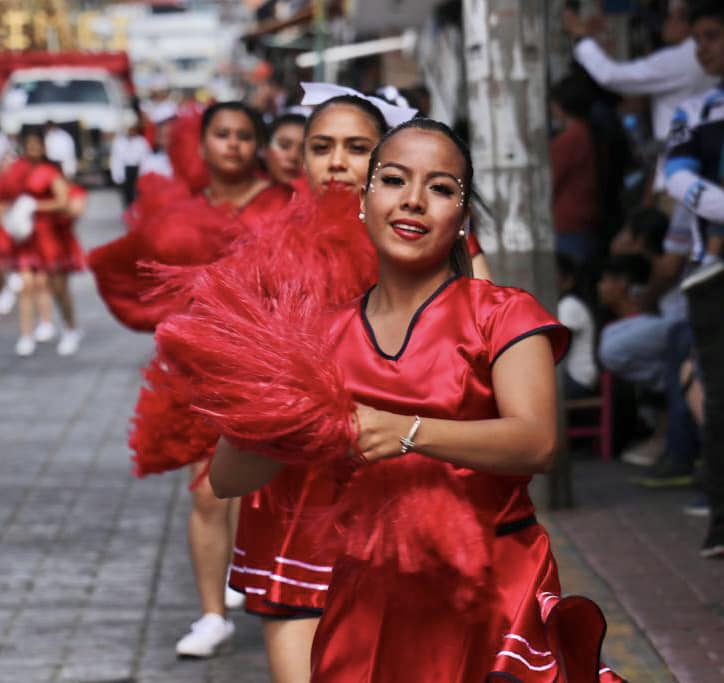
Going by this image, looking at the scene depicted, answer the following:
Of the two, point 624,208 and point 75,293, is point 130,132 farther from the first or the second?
point 624,208

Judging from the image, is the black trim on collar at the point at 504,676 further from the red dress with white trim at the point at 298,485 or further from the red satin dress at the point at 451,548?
the red dress with white trim at the point at 298,485

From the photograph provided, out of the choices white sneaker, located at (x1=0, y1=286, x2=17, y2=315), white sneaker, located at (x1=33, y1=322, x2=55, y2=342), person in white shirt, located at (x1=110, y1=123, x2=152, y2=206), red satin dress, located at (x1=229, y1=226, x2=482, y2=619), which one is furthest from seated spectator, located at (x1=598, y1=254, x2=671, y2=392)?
person in white shirt, located at (x1=110, y1=123, x2=152, y2=206)

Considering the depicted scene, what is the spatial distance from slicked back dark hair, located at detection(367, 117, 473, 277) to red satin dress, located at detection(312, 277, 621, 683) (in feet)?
0.41

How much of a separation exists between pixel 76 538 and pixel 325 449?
16.3 ft

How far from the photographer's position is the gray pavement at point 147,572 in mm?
5664

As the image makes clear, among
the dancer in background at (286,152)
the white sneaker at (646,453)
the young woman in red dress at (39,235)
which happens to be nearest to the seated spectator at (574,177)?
the white sneaker at (646,453)

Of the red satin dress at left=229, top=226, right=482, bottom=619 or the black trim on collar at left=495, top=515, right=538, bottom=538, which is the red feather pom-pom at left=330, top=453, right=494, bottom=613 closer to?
the black trim on collar at left=495, top=515, right=538, bottom=538

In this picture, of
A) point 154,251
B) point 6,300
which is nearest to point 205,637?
point 154,251

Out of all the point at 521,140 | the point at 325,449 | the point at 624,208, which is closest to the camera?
the point at 325,449

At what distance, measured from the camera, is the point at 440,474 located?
10.4 ft

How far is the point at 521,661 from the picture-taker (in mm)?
3238

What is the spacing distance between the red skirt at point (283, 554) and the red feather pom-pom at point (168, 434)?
759 millimetres

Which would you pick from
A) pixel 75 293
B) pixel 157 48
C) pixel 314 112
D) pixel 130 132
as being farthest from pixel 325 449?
pixel 157 48

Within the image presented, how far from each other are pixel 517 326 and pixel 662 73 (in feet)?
21.9
